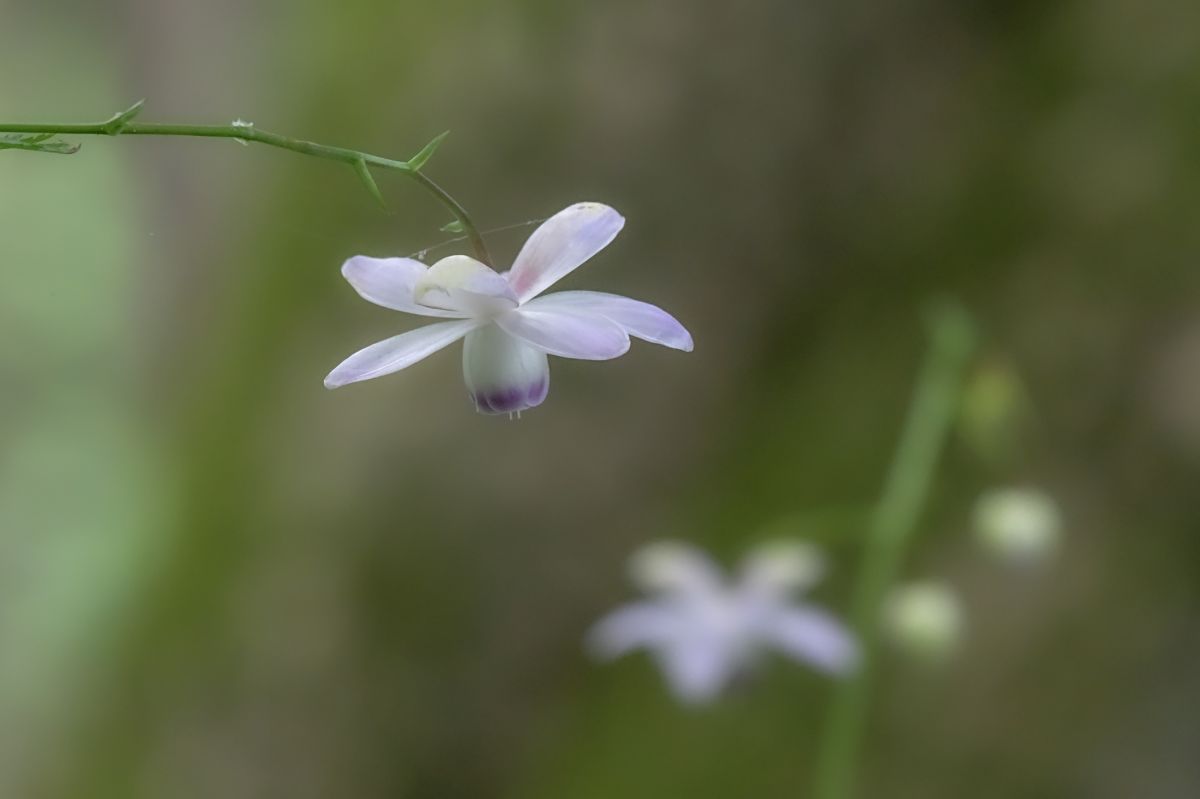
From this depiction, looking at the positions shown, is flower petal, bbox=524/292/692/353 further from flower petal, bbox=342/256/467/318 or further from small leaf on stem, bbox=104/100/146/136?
small leaf on stem, bbox=104/100/146/136

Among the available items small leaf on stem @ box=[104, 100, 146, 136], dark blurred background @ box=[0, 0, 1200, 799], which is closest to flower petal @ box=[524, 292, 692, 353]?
small leaf on stem @ box=[104, 100, 146, 136]

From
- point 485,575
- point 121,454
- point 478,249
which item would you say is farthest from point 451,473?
point 121,454

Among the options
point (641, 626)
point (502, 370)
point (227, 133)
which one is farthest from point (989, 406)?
point (227, 133)

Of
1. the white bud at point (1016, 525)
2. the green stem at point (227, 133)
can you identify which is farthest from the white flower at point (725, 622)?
the green stem at point (227, 133)

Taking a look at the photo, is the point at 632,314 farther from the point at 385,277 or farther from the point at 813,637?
the point at 813,637

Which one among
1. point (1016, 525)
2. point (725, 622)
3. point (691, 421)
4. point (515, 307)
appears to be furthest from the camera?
point (691, 421)
